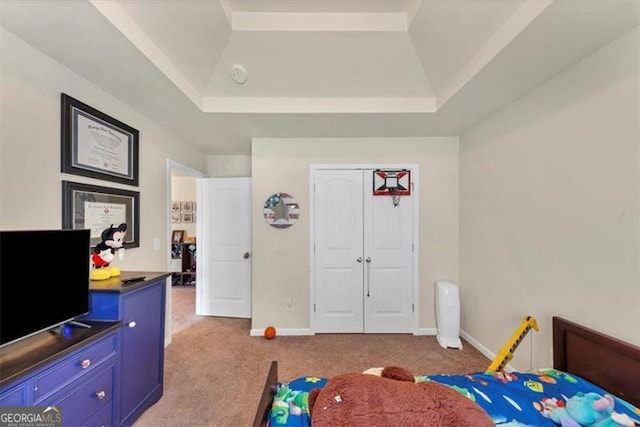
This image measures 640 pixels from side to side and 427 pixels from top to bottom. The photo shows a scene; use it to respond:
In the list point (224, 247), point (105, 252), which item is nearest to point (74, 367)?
point (105, 252)

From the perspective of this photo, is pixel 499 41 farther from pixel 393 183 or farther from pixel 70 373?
pixel 70 373

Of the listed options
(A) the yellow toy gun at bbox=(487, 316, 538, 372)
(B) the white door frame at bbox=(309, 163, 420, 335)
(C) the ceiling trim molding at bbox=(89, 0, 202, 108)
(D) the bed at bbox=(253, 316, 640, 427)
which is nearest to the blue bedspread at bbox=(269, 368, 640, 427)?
(D) the bed at bbox=(253, 316, 640, 427)

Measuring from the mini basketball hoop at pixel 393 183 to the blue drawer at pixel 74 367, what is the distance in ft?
9.08

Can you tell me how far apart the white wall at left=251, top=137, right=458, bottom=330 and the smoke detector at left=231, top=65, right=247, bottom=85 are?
90cm

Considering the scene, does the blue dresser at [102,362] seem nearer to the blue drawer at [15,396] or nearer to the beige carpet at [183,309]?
the blue drawer at [15,396]

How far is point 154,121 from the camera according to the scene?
8.63 feet

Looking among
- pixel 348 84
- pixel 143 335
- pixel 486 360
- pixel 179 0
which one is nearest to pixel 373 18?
pixel 348 84

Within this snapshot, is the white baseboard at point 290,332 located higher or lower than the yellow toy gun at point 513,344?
lower

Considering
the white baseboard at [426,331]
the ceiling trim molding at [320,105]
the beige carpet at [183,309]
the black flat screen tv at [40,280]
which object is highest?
the ceiling trim molding at [320,105]

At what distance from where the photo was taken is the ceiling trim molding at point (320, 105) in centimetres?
246

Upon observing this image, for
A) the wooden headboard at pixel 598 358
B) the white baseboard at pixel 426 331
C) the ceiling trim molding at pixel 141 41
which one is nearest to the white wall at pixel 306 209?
the white baseboard at pixel 426 331

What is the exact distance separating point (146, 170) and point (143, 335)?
1574 mm

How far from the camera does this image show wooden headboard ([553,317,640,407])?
4.15 ft

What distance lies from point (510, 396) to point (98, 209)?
9.68 feet
